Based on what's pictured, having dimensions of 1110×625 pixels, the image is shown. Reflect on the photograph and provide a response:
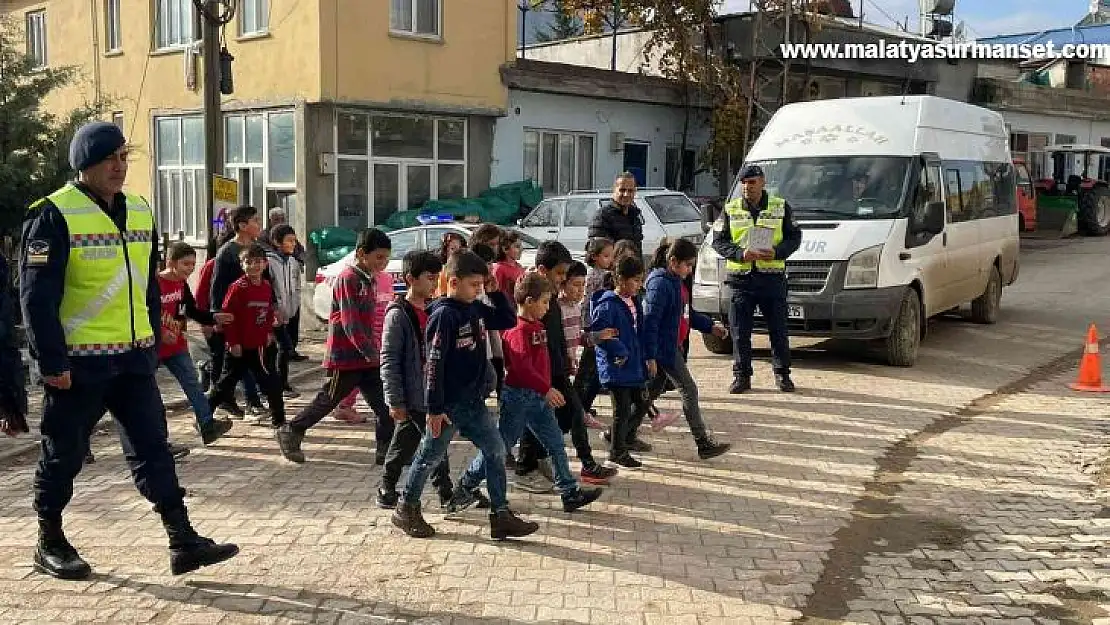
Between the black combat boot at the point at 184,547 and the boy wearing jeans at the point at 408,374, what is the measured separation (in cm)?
110

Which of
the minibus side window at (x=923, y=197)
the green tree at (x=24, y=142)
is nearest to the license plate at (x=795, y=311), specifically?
the minibus side window at (x=923, y=197)

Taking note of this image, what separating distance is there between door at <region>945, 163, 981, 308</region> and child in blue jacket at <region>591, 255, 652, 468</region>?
587cm

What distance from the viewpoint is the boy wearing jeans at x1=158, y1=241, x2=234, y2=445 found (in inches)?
268

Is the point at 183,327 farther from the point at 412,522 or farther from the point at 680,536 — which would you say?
the point at 680,536

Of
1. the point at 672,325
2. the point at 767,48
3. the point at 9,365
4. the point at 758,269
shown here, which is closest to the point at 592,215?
the point at 758,269

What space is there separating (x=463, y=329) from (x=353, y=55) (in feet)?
42.7

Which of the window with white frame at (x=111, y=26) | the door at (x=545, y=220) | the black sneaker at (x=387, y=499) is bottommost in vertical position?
the black sneaker at (x=387, y=499)

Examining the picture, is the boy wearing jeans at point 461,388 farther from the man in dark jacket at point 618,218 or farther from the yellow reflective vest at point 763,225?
the yellow reflective vest at point 763,225

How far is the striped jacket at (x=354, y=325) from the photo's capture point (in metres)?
6.38

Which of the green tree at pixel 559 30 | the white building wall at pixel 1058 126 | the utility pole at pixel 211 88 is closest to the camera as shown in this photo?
the utility pole at pixel 211 88

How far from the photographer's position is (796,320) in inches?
377

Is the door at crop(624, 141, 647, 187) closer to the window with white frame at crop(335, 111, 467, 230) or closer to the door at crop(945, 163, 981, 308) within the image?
the window with white frame at crop(335, 111, 467, 230)

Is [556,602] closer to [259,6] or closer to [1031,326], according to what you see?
[1031,326]

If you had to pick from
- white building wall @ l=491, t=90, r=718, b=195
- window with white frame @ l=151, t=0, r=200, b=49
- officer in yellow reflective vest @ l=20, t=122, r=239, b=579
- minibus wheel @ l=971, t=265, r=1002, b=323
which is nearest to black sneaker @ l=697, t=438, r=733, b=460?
officer in yellow reflective vest @ l=20, t=122, r=239, b=579
